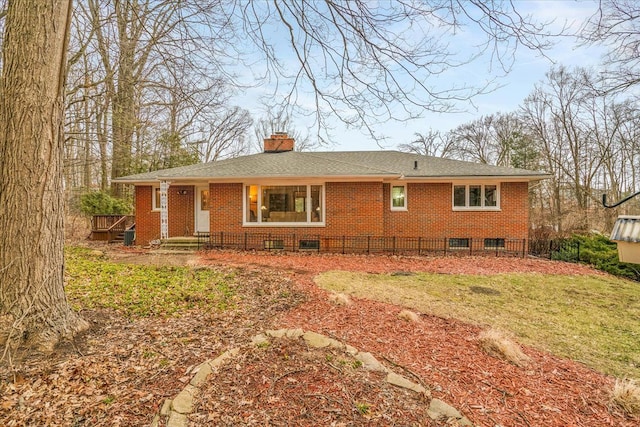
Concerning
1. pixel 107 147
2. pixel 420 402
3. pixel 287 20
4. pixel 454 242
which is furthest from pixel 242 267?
pixel 107 147

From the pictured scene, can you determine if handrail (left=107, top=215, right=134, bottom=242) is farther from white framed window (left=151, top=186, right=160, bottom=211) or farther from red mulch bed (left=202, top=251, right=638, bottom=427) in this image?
red mulch bed (left=202, top=251, right=638, bottom=427)

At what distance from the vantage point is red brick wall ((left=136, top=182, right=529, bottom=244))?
40.5 ft

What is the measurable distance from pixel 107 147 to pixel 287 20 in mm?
16525

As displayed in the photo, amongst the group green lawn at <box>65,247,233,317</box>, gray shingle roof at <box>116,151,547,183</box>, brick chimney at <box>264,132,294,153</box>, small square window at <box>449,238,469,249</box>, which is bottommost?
green lawn at <box>65,247,233,317</box>

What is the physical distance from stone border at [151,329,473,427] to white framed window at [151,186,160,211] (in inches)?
496

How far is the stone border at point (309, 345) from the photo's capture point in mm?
2410

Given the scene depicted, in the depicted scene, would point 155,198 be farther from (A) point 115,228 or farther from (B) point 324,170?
(B) point 324,170

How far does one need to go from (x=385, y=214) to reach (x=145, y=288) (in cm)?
968

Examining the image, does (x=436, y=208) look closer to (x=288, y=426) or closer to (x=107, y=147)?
(x=288, y=426)

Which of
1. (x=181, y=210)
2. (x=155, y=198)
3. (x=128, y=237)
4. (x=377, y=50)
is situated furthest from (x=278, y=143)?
(x=377, y=50)

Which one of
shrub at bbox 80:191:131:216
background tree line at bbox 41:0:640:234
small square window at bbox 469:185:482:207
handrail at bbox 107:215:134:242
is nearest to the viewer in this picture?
background tree line at bbox 41:0:640:234

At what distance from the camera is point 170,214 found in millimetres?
14023

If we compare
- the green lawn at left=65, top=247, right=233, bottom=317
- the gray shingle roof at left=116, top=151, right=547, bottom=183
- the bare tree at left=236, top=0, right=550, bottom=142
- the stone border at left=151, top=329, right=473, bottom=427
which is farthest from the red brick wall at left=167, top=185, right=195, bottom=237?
the stone border at left=151, top=329, right=473, bottom=427

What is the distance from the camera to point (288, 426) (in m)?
2.31
